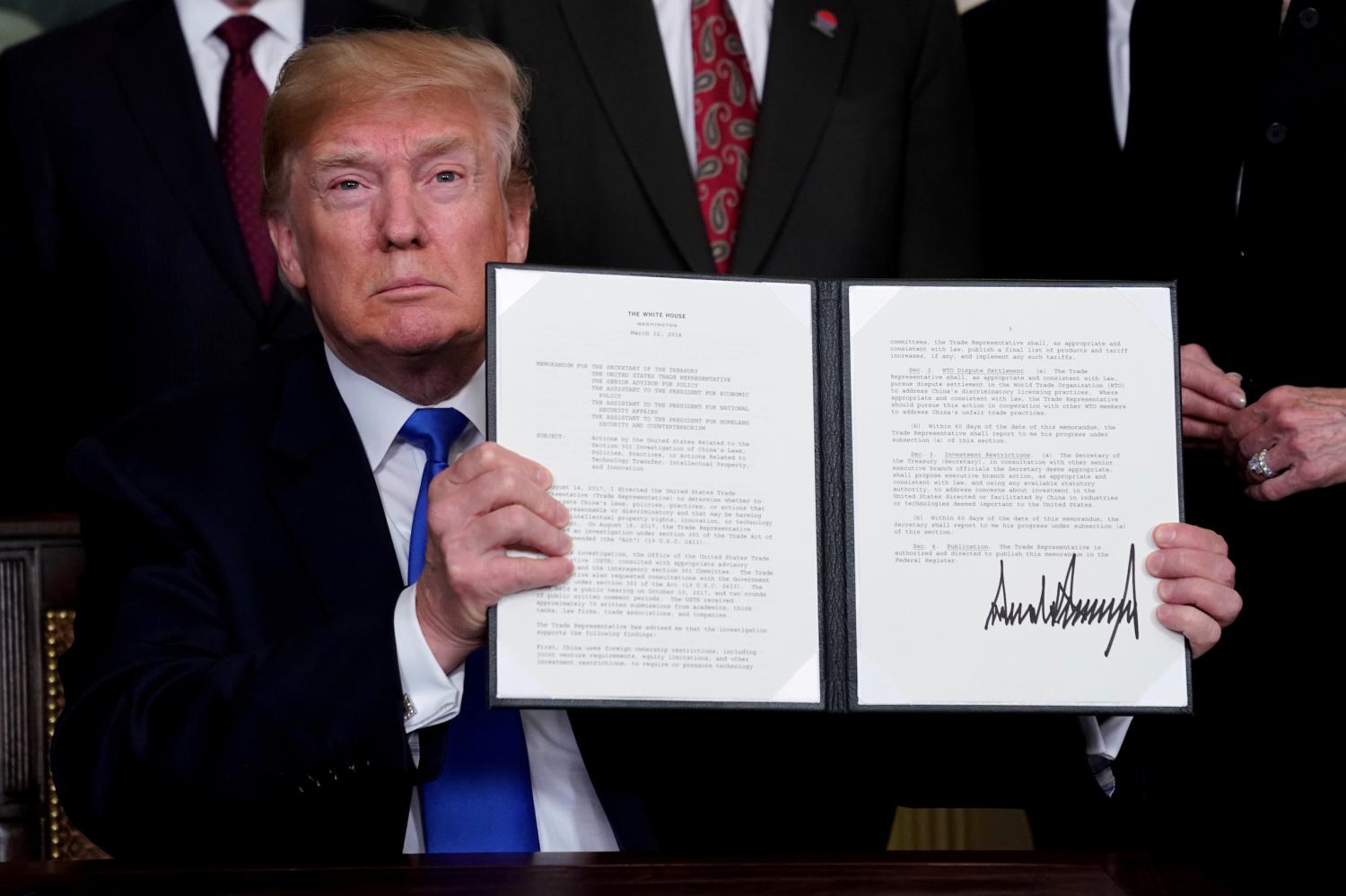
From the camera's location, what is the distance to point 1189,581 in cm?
177

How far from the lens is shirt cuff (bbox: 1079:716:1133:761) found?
6.42 ft

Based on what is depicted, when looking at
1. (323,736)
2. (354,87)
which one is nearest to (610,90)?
(354,87)

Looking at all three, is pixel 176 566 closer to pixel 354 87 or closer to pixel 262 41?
pixel 354 87

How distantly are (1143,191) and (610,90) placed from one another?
0.87 metres

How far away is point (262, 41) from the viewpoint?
3.01 m

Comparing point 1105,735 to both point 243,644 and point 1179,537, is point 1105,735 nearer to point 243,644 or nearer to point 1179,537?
point 1179,537

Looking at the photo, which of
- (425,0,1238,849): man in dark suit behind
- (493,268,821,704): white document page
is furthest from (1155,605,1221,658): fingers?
(425,0,1238,849): man in dark suit behind

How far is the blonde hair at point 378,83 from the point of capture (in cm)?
214

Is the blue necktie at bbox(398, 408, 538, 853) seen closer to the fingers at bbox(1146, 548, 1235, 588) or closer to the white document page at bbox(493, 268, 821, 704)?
the white document page at bbox(493, 268, 821, 704)

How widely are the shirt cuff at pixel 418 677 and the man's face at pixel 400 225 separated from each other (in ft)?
1.34

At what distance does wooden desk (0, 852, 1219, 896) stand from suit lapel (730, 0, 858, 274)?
1221 mm

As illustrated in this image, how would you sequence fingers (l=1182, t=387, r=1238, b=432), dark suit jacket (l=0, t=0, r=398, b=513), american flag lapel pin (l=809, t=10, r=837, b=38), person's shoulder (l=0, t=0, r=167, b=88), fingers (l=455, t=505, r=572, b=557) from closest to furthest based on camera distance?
fingers (l=455, t=505, r=572, b=557)
fingers (l=1182, t=387, r=1238, b=432)
american flag lapel pin (l=809, t=10, r=837, b=38)
dark suit jacket (l=0, t=0, r=398, b=513)
person's shoulder (l=0, t=0, r=167, b=88)

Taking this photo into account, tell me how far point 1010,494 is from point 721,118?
1.12 m

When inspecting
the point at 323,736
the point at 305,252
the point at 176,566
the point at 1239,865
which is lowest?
the point at 1239,865
